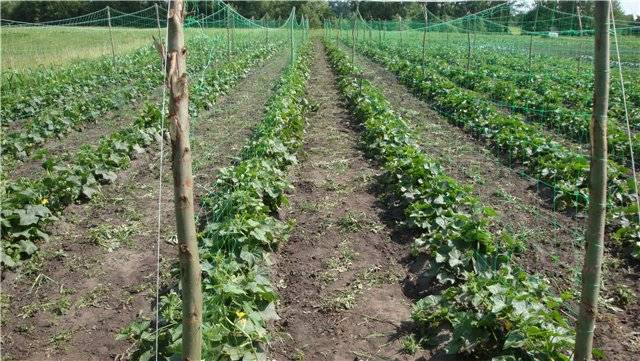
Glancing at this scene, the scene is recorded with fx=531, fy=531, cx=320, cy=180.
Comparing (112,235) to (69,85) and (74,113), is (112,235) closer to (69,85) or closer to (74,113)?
(74,113)

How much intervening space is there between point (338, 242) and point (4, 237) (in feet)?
11.1

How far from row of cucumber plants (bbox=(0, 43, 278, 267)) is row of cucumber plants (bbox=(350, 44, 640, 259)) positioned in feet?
18.4

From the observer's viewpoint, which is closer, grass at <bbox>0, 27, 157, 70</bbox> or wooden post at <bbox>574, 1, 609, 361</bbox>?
wooden post at <bbox>574, 1, 609, 361</bbox>

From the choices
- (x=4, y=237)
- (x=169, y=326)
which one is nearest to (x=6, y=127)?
(x=4, y=237)

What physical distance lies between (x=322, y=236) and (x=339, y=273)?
828mm

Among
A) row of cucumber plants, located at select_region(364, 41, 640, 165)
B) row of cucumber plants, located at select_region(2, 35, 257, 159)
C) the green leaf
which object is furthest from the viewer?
row of cucumber plants, located at select_region(2, 35, 257, 159)

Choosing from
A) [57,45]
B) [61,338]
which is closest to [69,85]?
[61,338]

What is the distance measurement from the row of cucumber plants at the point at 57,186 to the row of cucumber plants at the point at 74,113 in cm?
132

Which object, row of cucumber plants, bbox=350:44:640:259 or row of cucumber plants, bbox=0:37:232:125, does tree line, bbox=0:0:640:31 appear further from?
row of cucumber plants, bbox=350:44:640:259

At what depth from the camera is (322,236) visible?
5832mm

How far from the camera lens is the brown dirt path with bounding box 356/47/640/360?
4191mm

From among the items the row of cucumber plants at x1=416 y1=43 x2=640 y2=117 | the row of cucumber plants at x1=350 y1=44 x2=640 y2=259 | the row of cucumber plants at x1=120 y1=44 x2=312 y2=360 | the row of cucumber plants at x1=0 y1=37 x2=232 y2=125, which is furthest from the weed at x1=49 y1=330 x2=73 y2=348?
the row of cucumber plants at x1=416 y1=43 x2=640 y2=117

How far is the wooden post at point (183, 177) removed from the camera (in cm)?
218

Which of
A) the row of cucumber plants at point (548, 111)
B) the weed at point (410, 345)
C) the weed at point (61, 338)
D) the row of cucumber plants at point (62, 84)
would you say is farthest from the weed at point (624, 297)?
the row of cucumber plants at point (62, 84)
